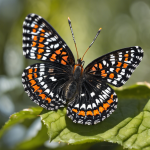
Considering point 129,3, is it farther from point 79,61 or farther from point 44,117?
point 44,117

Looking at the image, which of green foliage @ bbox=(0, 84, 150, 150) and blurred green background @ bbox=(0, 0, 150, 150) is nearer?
green foliage @ bbox=(0, 84, 150, 150)

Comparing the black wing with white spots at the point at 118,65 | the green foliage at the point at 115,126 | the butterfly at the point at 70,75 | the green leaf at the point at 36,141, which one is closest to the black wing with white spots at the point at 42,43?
the butterfly at the point at 70,75

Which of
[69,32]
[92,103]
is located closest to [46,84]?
[92,103]

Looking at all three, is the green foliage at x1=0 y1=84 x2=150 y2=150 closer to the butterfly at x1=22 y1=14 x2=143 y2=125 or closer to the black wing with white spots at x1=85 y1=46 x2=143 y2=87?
the butterfly at x1=22 y1=14 x2=143 y2=125

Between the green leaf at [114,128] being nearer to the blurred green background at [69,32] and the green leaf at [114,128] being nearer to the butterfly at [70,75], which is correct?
the butterfly at [70,75]

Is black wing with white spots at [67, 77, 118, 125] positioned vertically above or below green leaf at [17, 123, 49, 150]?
above

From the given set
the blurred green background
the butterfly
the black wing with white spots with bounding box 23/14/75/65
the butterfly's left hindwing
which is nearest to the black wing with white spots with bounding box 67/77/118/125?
the butterfly
